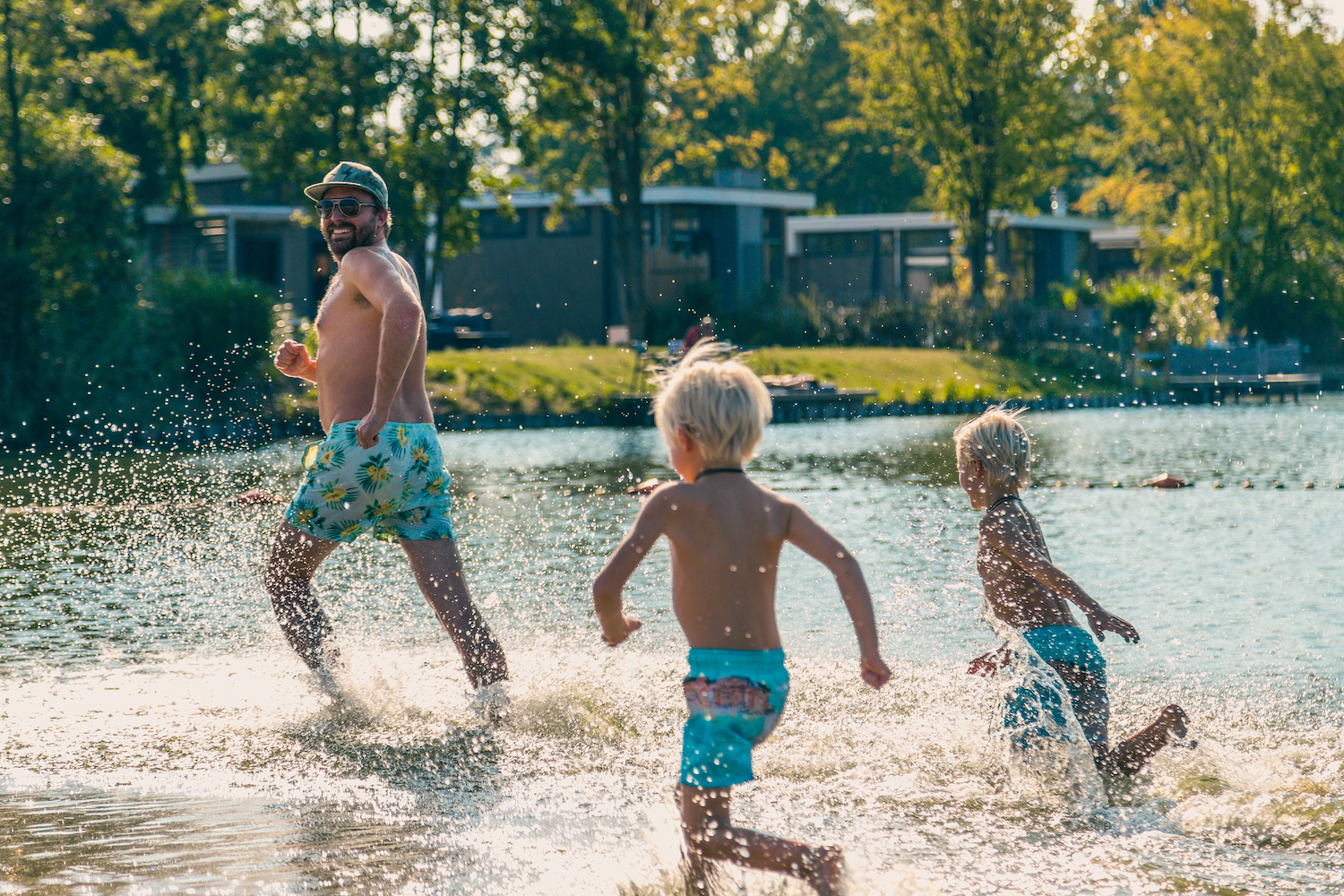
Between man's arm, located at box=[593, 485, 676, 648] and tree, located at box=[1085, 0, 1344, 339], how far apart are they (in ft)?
136

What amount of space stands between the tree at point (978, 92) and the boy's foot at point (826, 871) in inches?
1516

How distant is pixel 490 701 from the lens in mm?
5516

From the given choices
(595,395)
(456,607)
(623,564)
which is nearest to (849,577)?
(623,564)

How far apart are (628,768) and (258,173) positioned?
2640cm

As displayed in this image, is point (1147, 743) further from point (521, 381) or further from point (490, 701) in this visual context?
point (521, 381)

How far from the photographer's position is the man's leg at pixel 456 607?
17.8 ft

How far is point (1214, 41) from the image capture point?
1639 inches

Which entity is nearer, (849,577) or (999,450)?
(849,577)

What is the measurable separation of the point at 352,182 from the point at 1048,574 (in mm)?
2747

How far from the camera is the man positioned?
535 cm

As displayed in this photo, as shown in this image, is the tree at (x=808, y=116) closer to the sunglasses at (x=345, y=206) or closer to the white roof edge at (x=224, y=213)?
the white roof edge at (x=224, y=213)

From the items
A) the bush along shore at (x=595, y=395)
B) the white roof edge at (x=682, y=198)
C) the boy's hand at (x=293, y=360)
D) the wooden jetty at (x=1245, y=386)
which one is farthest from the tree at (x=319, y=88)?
the boy's hand at (x=293, y=360)

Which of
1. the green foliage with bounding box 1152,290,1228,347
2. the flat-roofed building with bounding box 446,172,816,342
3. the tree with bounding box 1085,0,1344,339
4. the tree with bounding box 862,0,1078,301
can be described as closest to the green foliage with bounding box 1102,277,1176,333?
the green foliage with bounding box 1152,290,1228,347

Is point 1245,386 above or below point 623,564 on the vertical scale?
below
